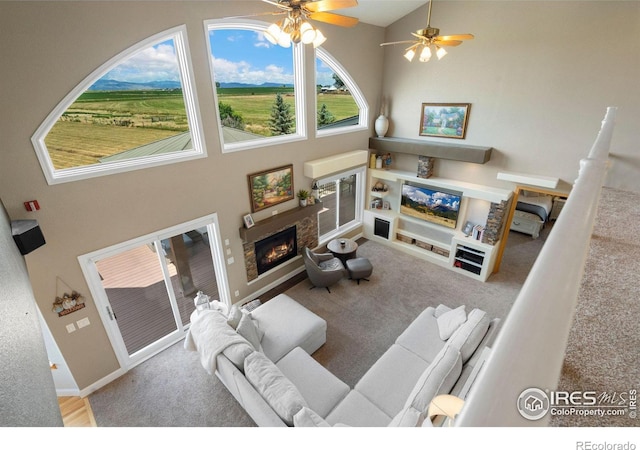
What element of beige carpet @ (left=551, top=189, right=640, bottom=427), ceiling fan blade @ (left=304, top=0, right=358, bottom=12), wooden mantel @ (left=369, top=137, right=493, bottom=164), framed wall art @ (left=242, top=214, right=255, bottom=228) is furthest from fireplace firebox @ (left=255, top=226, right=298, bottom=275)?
beige carpet @ (left=551, top=189, right=640, bottom=427)

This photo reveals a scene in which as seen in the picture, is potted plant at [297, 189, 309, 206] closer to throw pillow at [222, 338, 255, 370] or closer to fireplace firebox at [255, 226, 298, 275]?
fireplace firebox at [255, 226, 298, 275]

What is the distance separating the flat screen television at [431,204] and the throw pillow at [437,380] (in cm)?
367

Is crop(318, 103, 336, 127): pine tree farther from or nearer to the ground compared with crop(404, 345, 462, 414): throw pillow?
farther from the ground

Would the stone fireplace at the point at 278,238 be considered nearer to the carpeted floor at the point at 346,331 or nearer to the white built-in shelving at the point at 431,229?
the carpeted floor at the point at 346,331

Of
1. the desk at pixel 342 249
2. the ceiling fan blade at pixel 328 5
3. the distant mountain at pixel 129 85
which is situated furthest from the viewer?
the desk at pixel 342 249

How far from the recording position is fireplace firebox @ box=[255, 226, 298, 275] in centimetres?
561

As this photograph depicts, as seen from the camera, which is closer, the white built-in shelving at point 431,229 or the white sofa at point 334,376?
the white sofa at point 334,376

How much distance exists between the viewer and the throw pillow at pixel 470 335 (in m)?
3.38

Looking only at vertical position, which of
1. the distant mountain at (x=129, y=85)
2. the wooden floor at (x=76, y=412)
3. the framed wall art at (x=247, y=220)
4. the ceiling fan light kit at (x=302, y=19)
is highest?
the ceiling fan light kit at (x=302, y=19)

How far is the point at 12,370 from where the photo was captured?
1.43m

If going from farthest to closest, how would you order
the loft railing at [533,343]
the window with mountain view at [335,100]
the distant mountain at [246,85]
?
the window with mountain view at [335,100], the distant mountain at [246,85], the loft railing at [533,343]

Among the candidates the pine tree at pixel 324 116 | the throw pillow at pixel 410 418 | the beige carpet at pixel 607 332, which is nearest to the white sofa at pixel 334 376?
the throw pillow at pixel 410 418

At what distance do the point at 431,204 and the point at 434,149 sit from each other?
4.04 ft

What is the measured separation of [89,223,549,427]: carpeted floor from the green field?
121 inches
